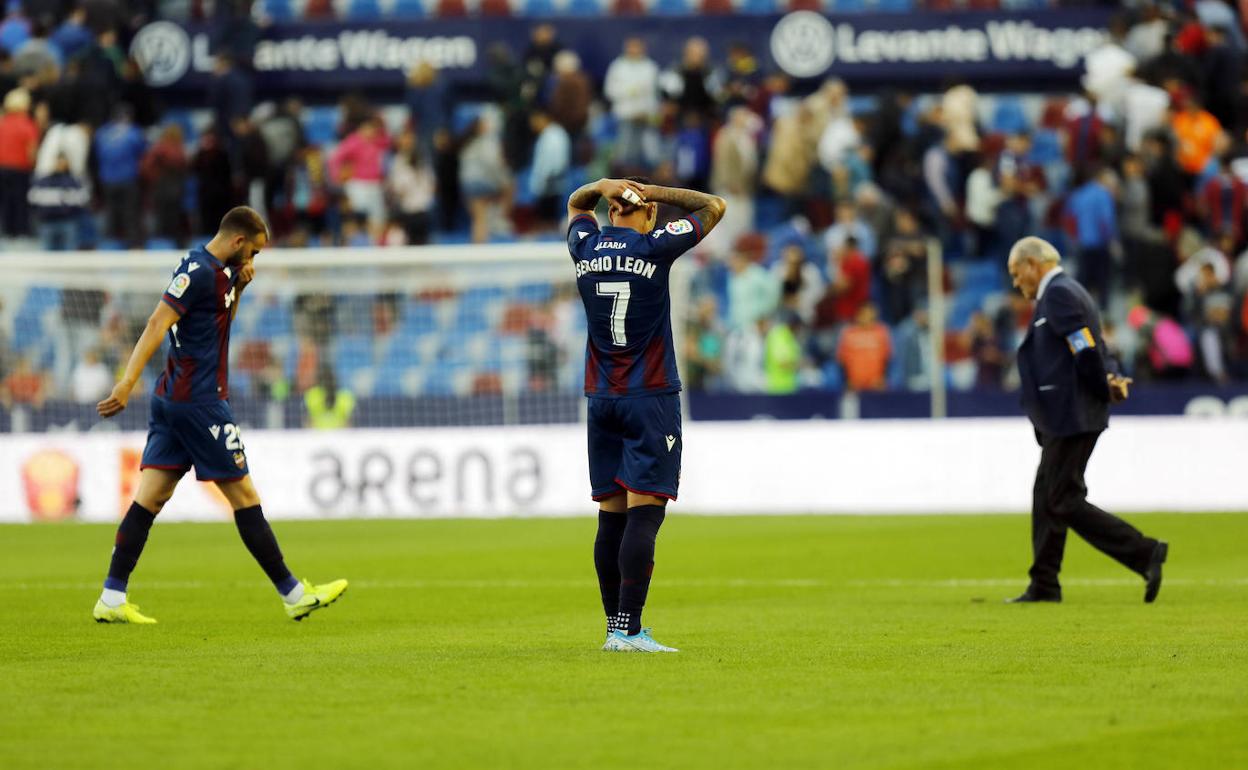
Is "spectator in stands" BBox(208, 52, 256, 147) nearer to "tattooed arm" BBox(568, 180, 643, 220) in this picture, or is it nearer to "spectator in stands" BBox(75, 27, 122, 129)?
"spectator in stands" BBox(75, 27, 122, 129)

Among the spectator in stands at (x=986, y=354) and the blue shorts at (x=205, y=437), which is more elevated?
the spectator in stands at (x=986, y=354)

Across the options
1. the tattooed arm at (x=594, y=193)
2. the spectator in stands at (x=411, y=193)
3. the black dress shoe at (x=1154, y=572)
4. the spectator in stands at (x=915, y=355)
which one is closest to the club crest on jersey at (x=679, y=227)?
the tattooed arm at (x=594, y=193)

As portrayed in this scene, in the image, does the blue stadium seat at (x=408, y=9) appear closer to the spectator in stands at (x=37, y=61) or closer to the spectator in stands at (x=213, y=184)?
the spectator in stands at (x=37, y=61)

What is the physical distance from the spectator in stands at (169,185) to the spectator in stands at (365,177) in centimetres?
210

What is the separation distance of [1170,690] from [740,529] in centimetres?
1143

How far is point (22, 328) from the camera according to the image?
22.8 m

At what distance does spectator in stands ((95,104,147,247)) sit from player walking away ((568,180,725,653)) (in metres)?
18.8

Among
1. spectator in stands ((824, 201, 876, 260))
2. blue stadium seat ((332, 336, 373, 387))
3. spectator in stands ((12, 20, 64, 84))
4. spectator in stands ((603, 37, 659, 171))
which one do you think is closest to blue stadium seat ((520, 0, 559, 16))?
spectator in stands ((603, 37, 659, 171))

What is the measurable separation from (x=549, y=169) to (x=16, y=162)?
7.18 meters

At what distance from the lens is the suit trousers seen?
39.3ft

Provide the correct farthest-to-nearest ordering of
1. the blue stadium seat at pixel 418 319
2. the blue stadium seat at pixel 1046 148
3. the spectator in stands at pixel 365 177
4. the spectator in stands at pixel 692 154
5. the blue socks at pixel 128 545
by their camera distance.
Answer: the blue stadium seat at pixel 1046 148
the spectator in stands at pixel 365 177
the spectator in stands at pixel 692 154
the blue stadium seat at pixel 418 319
the blue socks at pixel 128 545

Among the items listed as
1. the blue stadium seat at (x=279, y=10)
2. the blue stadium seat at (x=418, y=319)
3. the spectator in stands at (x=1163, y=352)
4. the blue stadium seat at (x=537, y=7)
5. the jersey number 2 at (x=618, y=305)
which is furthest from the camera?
the blue stadium seat at (x=279, y=10)

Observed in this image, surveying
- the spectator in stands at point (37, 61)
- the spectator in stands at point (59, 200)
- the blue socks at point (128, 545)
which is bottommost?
the blue socks at point (128, 545)

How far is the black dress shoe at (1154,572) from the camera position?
11.8m
